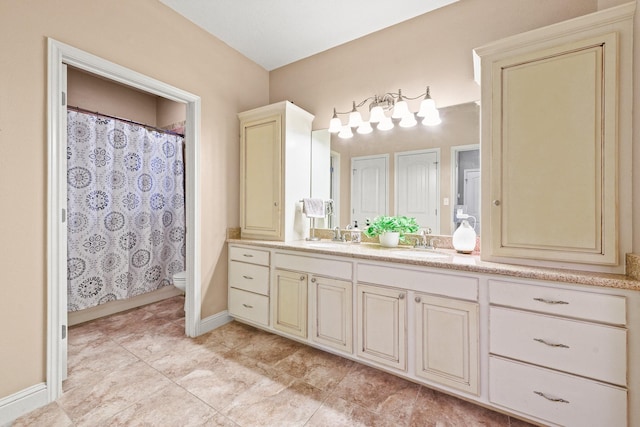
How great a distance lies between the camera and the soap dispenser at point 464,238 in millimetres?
1891

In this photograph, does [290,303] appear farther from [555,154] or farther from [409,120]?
[555,154]

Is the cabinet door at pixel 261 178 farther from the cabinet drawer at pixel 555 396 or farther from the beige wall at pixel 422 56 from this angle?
the cabinet drawer at pixel 555 396

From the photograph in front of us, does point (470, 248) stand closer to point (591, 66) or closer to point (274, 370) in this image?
point (591, 66)

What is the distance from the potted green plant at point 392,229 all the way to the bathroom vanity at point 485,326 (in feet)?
0.81

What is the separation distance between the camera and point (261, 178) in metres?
2.60

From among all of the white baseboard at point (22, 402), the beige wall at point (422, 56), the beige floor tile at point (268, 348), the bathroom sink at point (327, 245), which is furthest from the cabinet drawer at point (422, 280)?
the white baseboard at point (22, 402)

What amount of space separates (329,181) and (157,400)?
2073 mm

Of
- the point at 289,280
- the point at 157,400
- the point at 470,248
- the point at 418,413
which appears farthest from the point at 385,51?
the point at 157,400

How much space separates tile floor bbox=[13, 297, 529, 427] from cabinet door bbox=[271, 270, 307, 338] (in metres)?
0.18

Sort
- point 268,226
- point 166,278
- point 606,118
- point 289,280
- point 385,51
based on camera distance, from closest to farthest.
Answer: point 606,118 < point 289,280 < point 385,51 < point 268,226 < point 166,278

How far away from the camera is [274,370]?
6.26 feet

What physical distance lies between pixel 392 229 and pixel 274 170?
1178 millimetres

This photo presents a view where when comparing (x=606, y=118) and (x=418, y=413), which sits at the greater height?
(x=606, y=118)

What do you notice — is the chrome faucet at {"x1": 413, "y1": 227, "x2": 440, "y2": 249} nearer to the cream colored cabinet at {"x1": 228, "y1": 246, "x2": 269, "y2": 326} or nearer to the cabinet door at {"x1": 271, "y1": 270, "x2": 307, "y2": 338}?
the cabinet door at {"x1": 271, "y1": 270, "x2": 307, "y2": 338}
